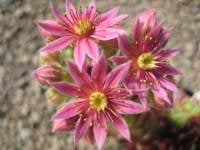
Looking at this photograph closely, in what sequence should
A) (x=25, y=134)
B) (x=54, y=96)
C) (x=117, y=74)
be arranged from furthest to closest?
1. (x=25, y=134)
2. (x=54, y=96)
3. (x=117, y=74)

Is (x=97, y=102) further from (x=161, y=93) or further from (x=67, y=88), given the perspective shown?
(x=161, y=93)

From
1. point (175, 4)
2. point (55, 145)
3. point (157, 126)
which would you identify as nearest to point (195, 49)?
point (175, 4)

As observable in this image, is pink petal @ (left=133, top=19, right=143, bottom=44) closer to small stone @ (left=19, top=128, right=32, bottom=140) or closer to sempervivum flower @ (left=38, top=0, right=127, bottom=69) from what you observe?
sempervivum flower @ (left=38, top=0, right=127, bottom=69)

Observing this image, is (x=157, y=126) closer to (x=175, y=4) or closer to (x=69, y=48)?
(x=69, y=48)

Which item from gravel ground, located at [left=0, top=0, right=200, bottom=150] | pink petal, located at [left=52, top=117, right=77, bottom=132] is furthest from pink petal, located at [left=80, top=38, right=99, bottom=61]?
gravel ground, located at [left=0, top=0, right=200, bottom=150]

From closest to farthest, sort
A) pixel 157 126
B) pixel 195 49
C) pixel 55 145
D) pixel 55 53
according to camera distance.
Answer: pixel 55 53, pixel 157 126, pixel 55 145, pixel 195 49

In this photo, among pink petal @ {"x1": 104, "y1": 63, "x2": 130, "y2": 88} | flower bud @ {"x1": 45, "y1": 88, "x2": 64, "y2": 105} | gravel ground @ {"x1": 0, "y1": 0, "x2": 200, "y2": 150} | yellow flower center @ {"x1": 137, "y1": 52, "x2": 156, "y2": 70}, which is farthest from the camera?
gravel ground @ {"x1": 0, "y1": 0, "x2": 200, "y2": 150}

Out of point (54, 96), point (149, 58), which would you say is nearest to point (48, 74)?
Result: point (54, 96)
